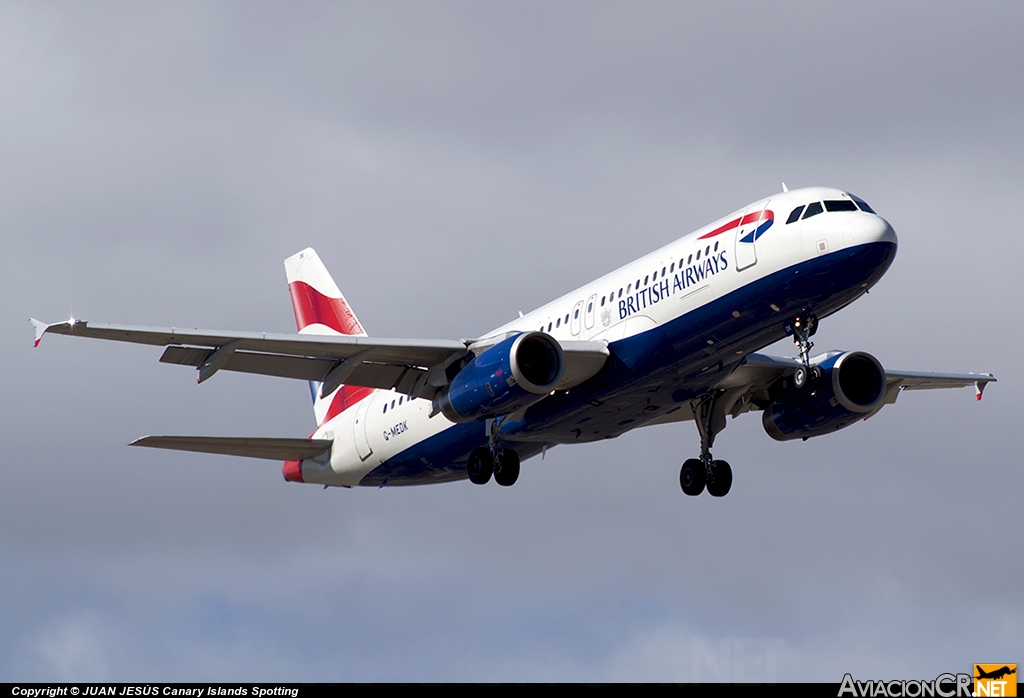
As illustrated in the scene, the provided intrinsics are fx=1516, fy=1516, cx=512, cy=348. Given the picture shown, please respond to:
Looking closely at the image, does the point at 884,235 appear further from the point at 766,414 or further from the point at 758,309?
the point at 766,414

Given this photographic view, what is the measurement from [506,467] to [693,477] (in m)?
5.56

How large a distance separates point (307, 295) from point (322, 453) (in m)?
7.34

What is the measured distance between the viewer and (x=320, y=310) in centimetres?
5012

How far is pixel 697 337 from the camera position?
3447 cm

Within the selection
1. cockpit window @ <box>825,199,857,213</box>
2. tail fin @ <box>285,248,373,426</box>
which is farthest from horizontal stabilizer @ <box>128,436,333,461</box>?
cockpit window @ <box>825,199,857,213</box>

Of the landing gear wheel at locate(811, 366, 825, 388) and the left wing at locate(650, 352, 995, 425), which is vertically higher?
the left wing at locate(650, 352, 995, 425)

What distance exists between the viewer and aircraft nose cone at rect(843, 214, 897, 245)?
3244 cm

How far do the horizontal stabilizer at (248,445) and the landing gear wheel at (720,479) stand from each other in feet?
38.3

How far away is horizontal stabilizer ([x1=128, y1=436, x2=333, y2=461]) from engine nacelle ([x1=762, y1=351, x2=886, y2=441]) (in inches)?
532

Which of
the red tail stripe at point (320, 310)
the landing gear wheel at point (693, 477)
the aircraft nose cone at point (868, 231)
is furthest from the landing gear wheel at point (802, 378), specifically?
the red tail stripe at point (320, 310)

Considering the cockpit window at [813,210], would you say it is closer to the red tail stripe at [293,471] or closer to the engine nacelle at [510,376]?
the engine nacelle at [510,376]

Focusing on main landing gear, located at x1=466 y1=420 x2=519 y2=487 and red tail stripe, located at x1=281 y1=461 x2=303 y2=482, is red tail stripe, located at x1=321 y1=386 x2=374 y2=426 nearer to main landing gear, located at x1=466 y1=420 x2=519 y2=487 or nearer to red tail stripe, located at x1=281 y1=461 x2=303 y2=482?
red tail stripe, located at x1=281 y1=461 x2=303 y2=482

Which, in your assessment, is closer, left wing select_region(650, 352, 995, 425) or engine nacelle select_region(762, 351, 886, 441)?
engine nacelle select_region(762, 351, 886, 441)

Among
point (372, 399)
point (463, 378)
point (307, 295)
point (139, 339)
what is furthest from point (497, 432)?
point (307, 295)
